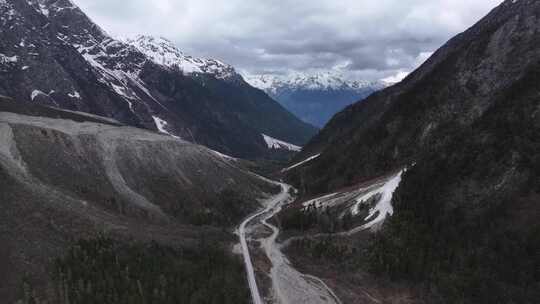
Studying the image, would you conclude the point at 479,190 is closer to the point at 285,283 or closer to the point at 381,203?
the point at 381,203

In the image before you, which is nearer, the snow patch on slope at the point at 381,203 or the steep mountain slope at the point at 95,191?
the steep mountain slope at the point at 95,191

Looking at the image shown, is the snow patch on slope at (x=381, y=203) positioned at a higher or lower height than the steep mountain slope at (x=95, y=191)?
lower

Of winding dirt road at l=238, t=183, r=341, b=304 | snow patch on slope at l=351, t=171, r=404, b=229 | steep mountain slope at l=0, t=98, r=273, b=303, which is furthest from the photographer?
snow patch on slope at l=351, t=171, r=404, b=229

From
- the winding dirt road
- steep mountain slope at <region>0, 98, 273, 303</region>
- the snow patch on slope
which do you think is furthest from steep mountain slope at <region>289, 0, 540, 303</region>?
steep mountain slope at <region>0, 98, 273, 303</region>

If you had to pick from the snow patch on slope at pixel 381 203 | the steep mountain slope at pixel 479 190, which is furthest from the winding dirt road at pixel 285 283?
the snow patch on slope at pixel 381 203

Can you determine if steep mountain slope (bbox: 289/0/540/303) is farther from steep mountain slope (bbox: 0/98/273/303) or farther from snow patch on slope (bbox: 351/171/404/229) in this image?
steep mountain slope (bbox: 0/98/273/303)

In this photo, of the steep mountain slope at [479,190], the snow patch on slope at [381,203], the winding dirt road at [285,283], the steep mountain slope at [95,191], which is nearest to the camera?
the winding dirt road at [285,283]

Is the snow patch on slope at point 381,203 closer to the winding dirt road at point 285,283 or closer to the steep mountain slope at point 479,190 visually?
the steep mountain slope at point 479,190
